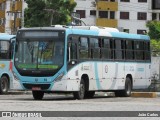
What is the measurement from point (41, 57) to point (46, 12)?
130 ft

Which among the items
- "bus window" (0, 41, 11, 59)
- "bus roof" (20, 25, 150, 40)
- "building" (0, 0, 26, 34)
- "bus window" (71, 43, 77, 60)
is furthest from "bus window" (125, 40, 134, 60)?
"building" (0, 0, 26, 34)

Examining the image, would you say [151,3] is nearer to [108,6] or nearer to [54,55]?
[108,6]

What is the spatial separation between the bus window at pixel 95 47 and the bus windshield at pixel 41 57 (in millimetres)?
2433

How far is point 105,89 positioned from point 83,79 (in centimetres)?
216

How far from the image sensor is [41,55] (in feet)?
83.6

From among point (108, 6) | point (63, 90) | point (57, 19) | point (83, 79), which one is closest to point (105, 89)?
point (83, 79)

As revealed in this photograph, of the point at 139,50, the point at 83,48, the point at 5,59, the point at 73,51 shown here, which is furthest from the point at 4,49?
the point at 73,51

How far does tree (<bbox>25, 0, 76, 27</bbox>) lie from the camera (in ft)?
209

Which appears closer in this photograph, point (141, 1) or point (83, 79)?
point (83, 79)

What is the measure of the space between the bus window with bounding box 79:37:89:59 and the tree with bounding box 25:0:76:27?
36.2 metres

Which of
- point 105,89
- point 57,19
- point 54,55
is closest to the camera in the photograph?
point 54,55

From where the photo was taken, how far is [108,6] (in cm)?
8950

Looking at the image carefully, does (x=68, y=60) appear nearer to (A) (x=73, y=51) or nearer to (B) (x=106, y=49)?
(A) (x=73, y=51)

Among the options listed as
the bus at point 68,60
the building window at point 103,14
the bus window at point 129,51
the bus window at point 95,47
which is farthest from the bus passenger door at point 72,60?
the building window at point 103,14
